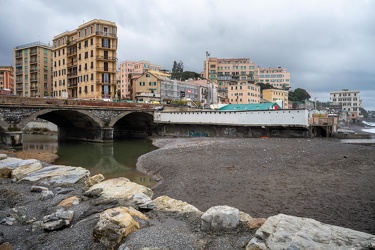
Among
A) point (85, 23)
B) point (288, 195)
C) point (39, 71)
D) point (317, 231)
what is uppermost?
point (85, 23)

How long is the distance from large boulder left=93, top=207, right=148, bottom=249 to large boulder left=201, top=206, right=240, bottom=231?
6.12 ft

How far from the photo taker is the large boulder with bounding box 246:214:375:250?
529cm

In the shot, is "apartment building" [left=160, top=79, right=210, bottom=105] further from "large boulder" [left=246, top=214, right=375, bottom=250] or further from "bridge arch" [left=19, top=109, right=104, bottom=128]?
"large boulder" [left=246, top=214, right=375, bottom=250]

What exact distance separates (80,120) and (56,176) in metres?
34.6

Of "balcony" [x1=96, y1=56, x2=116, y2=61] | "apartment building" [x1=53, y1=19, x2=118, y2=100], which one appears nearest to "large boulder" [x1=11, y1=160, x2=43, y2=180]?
"apartment building" [x1=53, y1=19, x2=118, y2=100]

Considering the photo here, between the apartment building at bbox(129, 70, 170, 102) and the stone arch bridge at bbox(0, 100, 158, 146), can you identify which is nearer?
the stone arch bridge at bbox(0, 100, 158, 146)

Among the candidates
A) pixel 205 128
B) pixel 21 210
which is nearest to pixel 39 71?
pixel 205 128

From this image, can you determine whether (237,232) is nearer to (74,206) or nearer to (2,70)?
(74,206)

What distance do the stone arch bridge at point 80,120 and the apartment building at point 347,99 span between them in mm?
152148

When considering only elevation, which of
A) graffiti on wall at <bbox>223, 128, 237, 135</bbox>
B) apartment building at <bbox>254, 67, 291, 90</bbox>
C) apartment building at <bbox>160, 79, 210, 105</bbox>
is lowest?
graffiti on wall at <bbox>223, 128, 237, 135</bbox>

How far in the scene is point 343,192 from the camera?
12.0 metres

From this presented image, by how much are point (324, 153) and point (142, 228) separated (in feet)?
64.3

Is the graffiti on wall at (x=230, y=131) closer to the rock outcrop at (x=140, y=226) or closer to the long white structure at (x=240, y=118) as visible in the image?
the long white structure at (x=240, y=118)

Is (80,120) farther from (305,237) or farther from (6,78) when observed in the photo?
(6,78)
